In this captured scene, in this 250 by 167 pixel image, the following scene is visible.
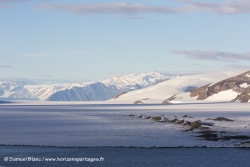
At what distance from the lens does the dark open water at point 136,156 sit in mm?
32688

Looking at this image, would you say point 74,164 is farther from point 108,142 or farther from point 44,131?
point 44,131

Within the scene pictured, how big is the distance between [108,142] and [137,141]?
2.45 metres

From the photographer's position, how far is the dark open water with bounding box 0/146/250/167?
107 ft

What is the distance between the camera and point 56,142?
42.5 meters

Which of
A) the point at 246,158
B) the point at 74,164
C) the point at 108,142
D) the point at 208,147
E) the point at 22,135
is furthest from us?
the point at 22,135

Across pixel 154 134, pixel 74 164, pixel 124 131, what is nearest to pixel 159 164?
pixel 74 164

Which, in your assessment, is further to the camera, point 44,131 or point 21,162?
point 44,131

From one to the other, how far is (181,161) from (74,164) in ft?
22.2

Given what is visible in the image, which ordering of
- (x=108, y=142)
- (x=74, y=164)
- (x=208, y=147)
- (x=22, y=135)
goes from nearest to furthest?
1. (x=74, y=164)
2. (x=208, y=147)
3. (x=108, y=142)
4. (x=22, y=135)

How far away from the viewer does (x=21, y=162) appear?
32.9 m

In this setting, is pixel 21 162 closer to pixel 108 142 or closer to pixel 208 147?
pixel 108 142

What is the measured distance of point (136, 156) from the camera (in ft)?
116

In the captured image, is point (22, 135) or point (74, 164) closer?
point (74, 164)

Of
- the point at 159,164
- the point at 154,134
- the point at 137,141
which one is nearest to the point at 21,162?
the point at 159,164
